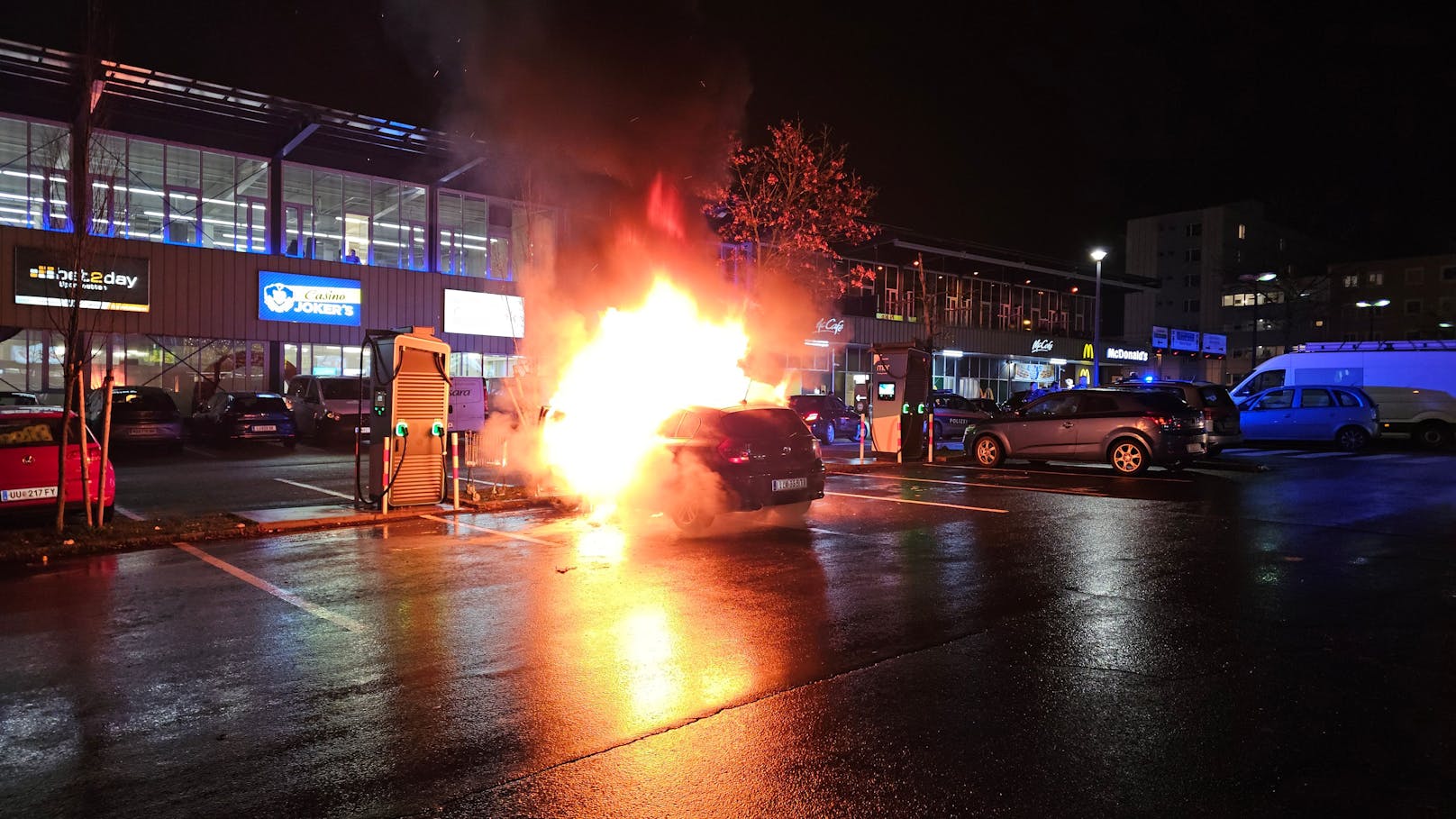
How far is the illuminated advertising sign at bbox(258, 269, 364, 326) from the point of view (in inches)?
994

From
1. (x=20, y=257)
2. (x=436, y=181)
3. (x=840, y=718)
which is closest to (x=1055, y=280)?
(x=436, y=181)

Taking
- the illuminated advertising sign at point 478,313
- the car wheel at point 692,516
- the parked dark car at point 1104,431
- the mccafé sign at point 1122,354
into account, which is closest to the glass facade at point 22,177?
the illuminated advertising sign at point 478,313

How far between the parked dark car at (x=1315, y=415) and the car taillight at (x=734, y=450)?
62.3 feet

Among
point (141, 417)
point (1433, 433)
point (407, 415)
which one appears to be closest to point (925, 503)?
point (407, 415)

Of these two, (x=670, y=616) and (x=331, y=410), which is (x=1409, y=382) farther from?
(x=331, y=410)

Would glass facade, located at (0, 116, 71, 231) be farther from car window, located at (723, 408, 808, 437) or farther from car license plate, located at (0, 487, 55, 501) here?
car window, located at (723, 408, 808, 437)

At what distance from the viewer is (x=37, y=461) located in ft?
30.2

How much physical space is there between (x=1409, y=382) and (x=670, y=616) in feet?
82.3

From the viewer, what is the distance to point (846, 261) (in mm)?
39281

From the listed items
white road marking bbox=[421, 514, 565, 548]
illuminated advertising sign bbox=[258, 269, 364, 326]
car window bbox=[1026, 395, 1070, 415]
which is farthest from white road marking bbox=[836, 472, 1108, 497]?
illuminated advertising sign bbox=[258, 269, 364, 326]

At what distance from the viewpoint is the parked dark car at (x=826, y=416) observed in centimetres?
2436

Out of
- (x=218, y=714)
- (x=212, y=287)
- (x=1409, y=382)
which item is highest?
(x=212, y=287)

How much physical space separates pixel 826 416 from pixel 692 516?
15873 mm

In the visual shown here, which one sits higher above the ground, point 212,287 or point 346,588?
point 212,287
